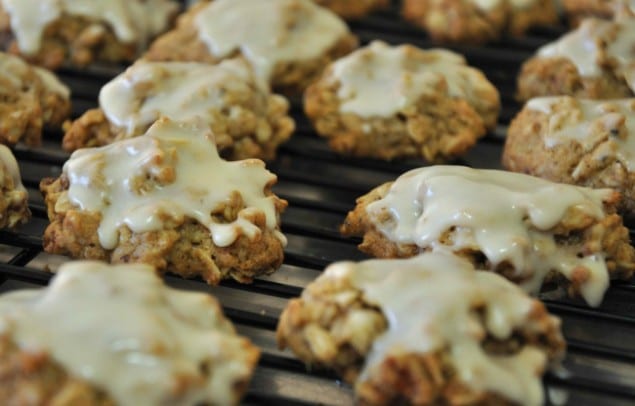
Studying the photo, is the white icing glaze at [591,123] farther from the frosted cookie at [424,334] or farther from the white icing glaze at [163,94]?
the white icing glaze at [163,94]

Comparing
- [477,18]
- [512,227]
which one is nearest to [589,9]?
[477,18]

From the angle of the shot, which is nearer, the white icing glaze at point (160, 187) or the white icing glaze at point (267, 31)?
the white icing glaze at point (160, 187)

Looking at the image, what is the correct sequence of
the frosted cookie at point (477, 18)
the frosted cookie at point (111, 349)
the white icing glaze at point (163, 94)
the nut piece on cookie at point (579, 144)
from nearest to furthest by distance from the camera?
1. the frosted cookie at point (111, 349)
2. the nut piece on cookie at point (579, 144)
3. the white icing glaze at point (163, 94)
4. the frosted cookie at point (477, 18)

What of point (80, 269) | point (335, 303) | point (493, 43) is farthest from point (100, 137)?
point (493, 43)

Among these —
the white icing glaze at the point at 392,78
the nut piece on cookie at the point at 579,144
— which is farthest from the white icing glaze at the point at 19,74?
the nut piece on cookie at the point at 579,144

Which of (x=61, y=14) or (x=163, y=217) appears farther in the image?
(x=61, y=14)

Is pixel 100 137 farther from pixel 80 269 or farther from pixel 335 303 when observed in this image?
pixel 335 303

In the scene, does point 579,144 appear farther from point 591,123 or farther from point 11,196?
point 11,196

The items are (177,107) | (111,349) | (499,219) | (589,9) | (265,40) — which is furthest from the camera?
(589,9)
